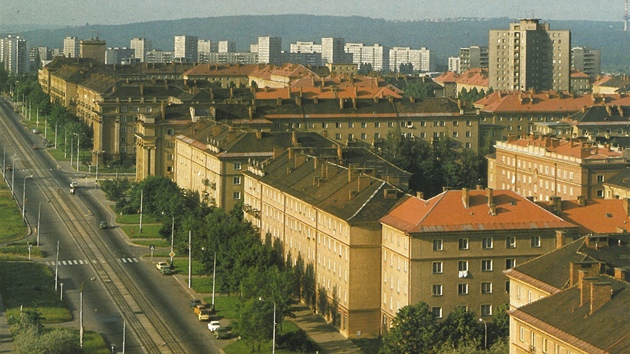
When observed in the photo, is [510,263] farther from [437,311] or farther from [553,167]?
[553,167]

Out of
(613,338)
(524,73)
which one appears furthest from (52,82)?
(613,338)

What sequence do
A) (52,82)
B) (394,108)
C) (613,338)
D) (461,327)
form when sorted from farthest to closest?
(52,82) < (394,108) < (461,327) < (613,338)

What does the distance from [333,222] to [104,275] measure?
1530 centimetres

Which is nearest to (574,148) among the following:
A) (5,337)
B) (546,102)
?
(546,102)

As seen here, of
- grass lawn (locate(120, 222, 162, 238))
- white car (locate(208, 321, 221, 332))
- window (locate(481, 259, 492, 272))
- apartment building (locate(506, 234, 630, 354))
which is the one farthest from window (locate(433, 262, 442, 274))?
grass lawn (locate(120, 222, 162, 238))

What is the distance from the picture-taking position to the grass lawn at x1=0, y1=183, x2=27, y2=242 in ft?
277

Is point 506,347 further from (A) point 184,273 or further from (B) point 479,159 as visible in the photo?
(B) point 479,159

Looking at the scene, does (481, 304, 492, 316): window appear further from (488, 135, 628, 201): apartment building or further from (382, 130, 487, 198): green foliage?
(382, 130, 487, 198): green foliage

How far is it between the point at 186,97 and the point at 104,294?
175ft

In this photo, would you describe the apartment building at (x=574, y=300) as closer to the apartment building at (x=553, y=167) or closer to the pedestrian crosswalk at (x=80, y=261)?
the apartment building at (x=553, y=167)

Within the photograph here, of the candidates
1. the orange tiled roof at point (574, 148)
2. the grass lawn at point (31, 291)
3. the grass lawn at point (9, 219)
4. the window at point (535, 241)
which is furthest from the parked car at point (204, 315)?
the orange tiled roof at point (574, 148)

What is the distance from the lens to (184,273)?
72000mm

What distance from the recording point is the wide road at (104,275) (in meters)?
58.2

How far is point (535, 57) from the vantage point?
16338cm
